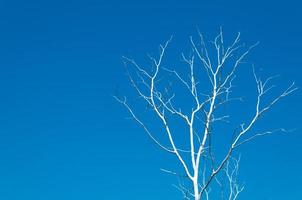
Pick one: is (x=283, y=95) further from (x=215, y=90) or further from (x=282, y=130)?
(x=215, y=90)

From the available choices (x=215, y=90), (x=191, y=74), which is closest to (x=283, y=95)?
(x=215, y=90)

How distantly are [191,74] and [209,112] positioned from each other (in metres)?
0.79

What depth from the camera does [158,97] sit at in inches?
225

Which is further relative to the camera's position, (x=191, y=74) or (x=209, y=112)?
(x=191, y=74)

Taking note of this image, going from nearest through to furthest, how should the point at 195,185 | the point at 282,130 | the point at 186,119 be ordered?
the point at 195,185
the point at 186,119
the point at 282,130

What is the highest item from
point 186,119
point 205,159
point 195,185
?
point 186,119

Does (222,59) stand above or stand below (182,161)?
above

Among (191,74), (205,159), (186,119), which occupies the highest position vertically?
(191,74)

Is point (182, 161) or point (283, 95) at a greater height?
point (283, 95)

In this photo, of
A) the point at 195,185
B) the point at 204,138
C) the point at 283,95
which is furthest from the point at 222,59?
the point at 195,185

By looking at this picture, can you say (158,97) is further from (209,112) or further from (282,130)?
(282,130)

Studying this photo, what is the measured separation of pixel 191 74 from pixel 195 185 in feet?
5.43

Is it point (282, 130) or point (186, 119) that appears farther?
point (282, 130)

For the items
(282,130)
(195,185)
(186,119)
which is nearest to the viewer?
(195,185)
